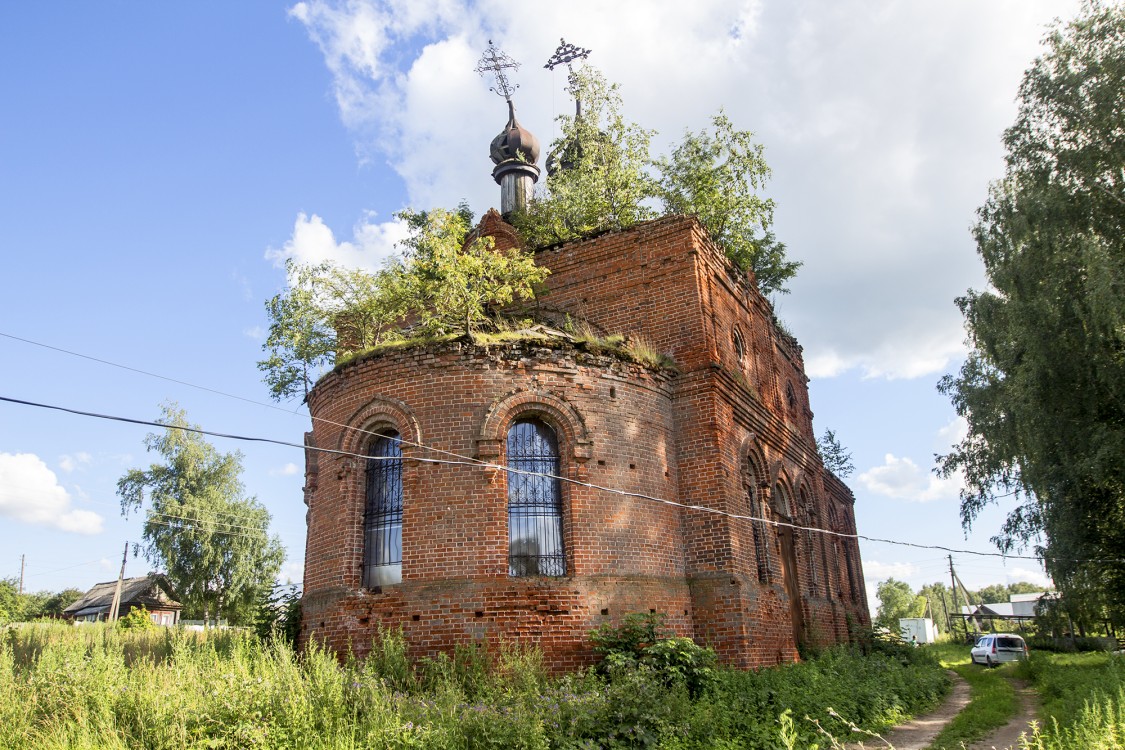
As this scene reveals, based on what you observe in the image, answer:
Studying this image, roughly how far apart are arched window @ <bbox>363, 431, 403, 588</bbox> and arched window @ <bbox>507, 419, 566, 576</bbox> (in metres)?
1.66

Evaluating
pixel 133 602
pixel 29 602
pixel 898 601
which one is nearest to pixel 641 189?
pixel 133 602

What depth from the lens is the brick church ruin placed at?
10.7 meters

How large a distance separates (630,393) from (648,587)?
3.03 m

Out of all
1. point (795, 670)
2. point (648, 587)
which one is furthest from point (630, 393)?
point (795, 670)

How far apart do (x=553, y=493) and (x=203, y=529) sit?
2157 centimetres

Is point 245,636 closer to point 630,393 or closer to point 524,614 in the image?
point 524,614

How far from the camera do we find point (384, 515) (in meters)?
11.6

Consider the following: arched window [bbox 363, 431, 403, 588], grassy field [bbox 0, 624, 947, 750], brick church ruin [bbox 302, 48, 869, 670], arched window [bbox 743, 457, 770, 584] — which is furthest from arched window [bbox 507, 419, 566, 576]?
arched window [bbox 743, 457, 770, 584]

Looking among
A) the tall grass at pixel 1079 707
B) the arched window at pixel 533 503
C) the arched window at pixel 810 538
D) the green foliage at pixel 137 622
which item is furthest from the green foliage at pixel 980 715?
the green foliage at pixel 137 622

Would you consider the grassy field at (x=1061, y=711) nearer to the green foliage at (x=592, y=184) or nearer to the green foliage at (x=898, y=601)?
the green foliage at (x=592, y=184)

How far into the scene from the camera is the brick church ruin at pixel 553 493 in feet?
35.0

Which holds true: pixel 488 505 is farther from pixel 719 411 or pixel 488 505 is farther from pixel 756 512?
pixel 756 512

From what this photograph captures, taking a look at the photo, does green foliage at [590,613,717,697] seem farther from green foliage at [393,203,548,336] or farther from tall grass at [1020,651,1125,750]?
green foliage at [393,203,548,336]

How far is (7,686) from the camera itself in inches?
298
